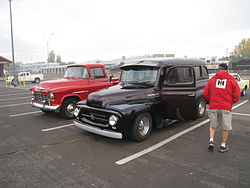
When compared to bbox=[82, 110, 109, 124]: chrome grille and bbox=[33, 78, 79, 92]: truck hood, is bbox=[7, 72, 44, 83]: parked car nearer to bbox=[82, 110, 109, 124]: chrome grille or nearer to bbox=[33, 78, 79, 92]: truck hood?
bbox=[33, 78, 79, 92]: truck hood

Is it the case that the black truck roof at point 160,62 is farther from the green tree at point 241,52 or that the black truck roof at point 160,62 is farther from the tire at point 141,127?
the green tree at point 241,52

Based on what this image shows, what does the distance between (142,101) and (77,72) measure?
154 inches

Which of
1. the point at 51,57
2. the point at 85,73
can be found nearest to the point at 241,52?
the point at 85,73

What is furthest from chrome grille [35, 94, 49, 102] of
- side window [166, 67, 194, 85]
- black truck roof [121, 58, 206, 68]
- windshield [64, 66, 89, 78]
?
side window [166, 67, 194, 85]

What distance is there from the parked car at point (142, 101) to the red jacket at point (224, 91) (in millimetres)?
1076

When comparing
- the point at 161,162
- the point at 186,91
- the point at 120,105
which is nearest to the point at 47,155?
the point at 120,105

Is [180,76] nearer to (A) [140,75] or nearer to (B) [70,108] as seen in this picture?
(A) [140,75]

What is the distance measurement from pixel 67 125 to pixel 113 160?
3.02 metres

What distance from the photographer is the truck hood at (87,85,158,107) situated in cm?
496

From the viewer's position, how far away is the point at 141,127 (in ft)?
16.6

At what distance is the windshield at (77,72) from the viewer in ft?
26.1

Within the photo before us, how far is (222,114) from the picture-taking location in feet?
14.3

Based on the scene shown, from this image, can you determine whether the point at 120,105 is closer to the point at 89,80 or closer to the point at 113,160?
the point at 113,160

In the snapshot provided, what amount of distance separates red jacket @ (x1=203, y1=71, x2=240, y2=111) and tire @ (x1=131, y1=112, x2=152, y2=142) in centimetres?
155
